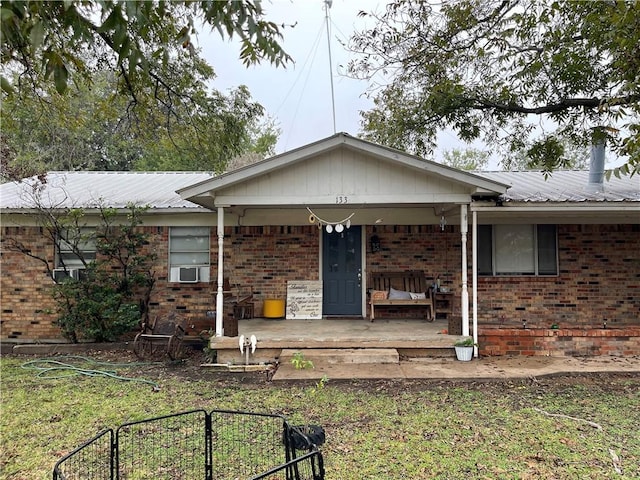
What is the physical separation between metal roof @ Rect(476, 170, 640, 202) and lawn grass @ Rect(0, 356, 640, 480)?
3.07 meters

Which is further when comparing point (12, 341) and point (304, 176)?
point (12, 341)

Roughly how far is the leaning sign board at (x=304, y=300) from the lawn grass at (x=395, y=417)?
2877 mm

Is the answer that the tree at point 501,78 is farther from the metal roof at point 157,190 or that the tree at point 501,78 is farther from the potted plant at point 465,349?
the potted plant at point 465,349

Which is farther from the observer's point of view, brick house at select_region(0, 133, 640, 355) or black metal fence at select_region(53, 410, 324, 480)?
brick house at select_region(0, 133, 640, 355)

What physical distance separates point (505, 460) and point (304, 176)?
16.0 feet

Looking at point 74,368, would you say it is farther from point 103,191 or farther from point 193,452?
point 103,191

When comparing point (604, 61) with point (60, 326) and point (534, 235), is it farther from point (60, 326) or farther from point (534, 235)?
point (60, 326)

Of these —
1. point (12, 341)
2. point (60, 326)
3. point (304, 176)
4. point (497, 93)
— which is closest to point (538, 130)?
point (497, 93)

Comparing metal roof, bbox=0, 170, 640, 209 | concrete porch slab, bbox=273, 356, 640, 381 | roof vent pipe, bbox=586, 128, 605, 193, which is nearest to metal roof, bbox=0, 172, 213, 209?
metal roof, bbox=0, 170, 640, 209

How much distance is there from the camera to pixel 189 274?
9.04m

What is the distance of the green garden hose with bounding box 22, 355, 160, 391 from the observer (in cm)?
653

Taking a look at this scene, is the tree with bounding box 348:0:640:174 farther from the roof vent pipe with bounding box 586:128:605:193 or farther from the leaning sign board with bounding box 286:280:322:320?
the leaning sign board with bounding box 286:280:322:320

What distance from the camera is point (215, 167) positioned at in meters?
8.02

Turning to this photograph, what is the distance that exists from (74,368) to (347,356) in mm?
4544
